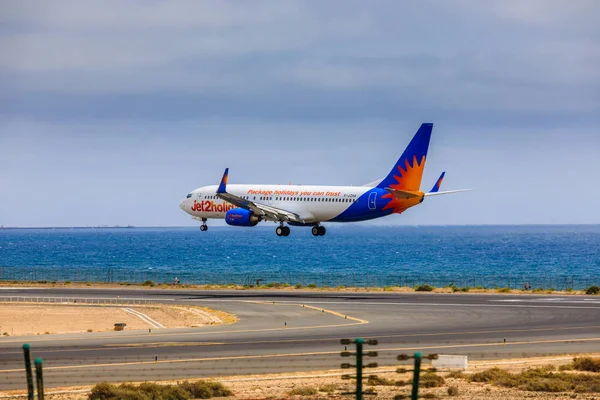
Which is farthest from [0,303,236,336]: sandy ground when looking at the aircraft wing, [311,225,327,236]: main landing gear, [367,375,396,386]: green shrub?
[367,375,396,386]: green shrub

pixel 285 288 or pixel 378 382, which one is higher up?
pixel 285 288

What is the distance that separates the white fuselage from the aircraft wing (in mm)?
695

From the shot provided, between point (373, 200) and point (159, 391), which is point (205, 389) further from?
point (373, 200)

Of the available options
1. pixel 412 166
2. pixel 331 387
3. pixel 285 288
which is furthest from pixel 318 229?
pixel 331 387

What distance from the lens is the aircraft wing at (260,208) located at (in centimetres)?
8550

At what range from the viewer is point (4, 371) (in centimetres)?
3681

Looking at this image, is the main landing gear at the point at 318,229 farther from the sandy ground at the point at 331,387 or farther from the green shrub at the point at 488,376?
the green shrub at the point at 488,376

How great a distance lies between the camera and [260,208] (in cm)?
8569

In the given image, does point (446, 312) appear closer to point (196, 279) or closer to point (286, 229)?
point (286, 229)

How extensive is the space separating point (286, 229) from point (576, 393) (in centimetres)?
5832

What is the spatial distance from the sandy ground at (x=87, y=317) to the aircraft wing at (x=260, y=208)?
17687 mm

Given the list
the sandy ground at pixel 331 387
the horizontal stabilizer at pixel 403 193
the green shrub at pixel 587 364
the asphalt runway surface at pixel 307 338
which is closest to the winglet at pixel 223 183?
the asphalt runway surface at pixel 307 338

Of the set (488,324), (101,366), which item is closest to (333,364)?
(101,366)

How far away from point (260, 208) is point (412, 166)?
44.6 ft
